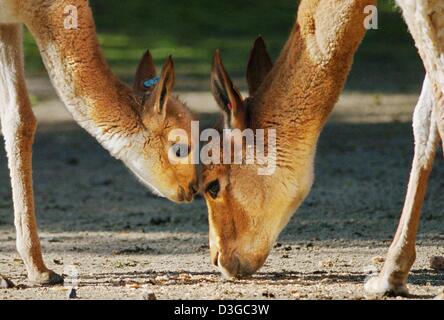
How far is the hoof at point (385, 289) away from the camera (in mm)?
7699

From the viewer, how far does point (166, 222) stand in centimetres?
1084

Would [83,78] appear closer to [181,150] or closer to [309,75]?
[181,150]

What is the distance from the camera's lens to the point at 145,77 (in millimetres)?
8539

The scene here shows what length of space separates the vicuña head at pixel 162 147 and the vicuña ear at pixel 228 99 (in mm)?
340

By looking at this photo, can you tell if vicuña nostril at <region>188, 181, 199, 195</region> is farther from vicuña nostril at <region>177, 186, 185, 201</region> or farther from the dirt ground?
the dirt ground

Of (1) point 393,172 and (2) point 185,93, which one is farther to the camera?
(2) point 185,93

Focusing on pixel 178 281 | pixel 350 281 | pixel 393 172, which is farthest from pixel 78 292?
pixel 393 172

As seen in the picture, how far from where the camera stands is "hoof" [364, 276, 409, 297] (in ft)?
25.3

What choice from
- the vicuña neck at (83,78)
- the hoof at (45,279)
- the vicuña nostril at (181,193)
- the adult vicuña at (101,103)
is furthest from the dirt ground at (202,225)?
the vicuña neck at (83,78)

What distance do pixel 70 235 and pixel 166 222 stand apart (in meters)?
0.92

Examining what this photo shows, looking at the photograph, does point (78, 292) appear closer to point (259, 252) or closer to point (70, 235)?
point (259, 252)

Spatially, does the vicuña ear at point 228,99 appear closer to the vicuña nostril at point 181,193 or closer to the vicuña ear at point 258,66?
the vicuña ear at point 258,66

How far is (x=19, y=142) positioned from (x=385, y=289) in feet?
8.58

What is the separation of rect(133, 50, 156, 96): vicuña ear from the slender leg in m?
0.75
